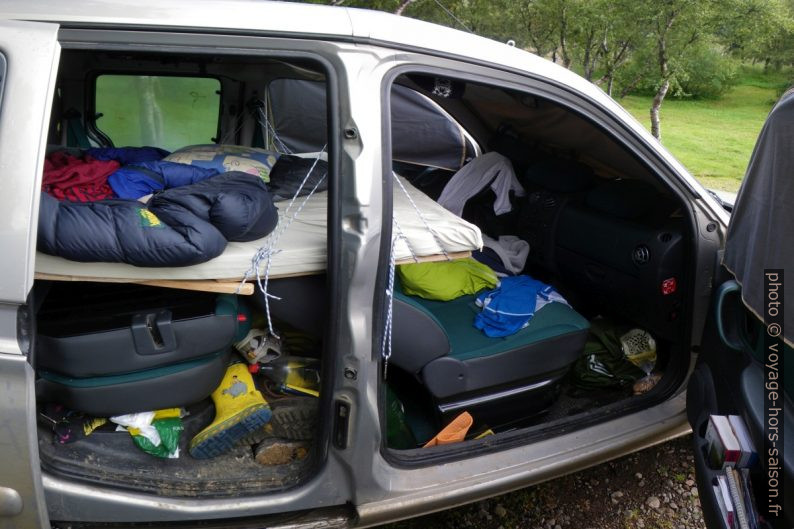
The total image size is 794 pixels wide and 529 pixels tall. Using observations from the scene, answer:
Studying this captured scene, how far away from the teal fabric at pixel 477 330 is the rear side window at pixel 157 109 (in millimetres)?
2007

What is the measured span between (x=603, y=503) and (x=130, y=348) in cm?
204

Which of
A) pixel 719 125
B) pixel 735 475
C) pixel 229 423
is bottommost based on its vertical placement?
pixel 719 125

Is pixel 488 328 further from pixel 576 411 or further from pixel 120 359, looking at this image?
pixel 120 359

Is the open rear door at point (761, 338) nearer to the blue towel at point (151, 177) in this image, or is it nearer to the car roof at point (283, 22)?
the car roof at point (283, 22)

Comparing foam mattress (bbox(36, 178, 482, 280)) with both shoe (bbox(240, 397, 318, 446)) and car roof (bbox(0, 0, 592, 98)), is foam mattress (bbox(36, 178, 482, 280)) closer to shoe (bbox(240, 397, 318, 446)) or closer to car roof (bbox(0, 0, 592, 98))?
shoe (bbox(240, 397, 318, 446))

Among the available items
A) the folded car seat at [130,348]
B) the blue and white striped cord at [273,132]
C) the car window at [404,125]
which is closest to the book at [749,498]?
the folded car seat at [130,348]

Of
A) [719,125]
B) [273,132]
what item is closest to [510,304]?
[273,132]

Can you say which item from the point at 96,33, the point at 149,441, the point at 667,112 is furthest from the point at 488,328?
the point at 667,112

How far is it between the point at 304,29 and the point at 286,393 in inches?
50.6

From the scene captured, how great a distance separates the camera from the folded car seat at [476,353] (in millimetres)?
2215

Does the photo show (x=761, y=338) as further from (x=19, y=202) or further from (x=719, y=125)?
(x=719, y=125)

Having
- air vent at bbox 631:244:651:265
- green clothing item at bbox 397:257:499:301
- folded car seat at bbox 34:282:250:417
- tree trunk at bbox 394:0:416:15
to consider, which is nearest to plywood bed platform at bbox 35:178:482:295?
folded car seat at bbox 34:282:250:417

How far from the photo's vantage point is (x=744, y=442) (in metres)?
1.69

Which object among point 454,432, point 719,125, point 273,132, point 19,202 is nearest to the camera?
point 19,202
